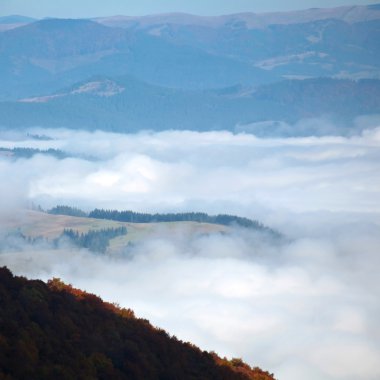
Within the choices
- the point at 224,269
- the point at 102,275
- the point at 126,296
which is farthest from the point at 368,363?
the point at 224,269

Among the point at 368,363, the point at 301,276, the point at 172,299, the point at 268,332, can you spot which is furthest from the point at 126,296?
the point at 301,276

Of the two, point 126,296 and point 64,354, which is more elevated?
point 126,296

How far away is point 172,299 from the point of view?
152 m

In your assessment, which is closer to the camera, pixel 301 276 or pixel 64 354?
pixel 64 354

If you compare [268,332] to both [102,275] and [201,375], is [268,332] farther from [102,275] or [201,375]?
[201,375]

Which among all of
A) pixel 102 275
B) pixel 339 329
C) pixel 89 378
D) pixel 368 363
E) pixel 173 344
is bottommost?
pixel 89 378

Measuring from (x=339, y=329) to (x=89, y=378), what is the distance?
4214 inches

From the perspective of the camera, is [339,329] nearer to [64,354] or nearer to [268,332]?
[268,332]

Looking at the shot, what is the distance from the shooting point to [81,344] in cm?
3625

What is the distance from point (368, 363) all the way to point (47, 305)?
7635cm

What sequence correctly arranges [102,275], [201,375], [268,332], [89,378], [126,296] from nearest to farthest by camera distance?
[89,378] < [201,375] < [268,332] < [126,296] < [102,275]

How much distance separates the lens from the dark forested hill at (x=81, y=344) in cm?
3228

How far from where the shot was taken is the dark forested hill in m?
32.3

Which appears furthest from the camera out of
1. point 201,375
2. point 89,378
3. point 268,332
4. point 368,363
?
point 268,332
